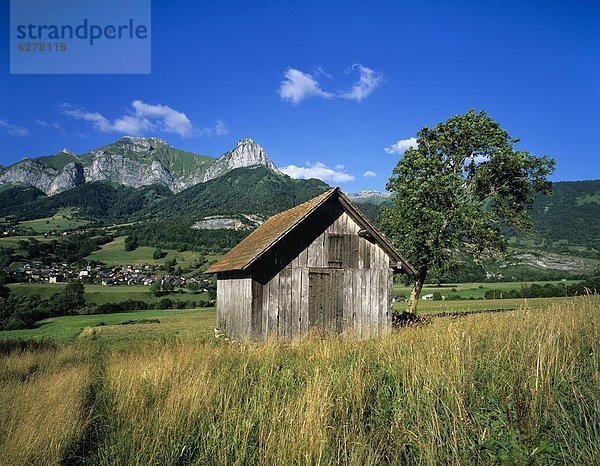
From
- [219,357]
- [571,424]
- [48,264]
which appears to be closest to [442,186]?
[219,357]

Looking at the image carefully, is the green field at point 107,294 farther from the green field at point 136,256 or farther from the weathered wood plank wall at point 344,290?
the weathered wood plank wall at point 344,290

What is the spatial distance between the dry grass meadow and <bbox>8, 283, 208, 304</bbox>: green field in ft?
222

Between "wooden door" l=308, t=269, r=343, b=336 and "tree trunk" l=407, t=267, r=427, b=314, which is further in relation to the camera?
"tree trunk" l=407, t=267, r=427, b=314

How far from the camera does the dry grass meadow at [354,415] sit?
392 cm

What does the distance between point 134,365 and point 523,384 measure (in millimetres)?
7016

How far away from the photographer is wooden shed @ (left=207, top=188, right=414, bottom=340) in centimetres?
1500

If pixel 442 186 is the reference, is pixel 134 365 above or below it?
below

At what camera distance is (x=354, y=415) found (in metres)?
4.90

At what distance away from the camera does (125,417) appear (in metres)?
5.52

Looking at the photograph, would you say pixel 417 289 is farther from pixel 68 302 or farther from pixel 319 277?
pixel 68 302

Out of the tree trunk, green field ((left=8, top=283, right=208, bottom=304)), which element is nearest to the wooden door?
the tree trunk

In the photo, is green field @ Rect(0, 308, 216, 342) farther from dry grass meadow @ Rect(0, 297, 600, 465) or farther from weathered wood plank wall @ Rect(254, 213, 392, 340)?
dry grass meadow @ Rect(0, 297, 600, 465)

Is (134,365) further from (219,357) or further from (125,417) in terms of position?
(125,417)

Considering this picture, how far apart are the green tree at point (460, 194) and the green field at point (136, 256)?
94.1 meters
